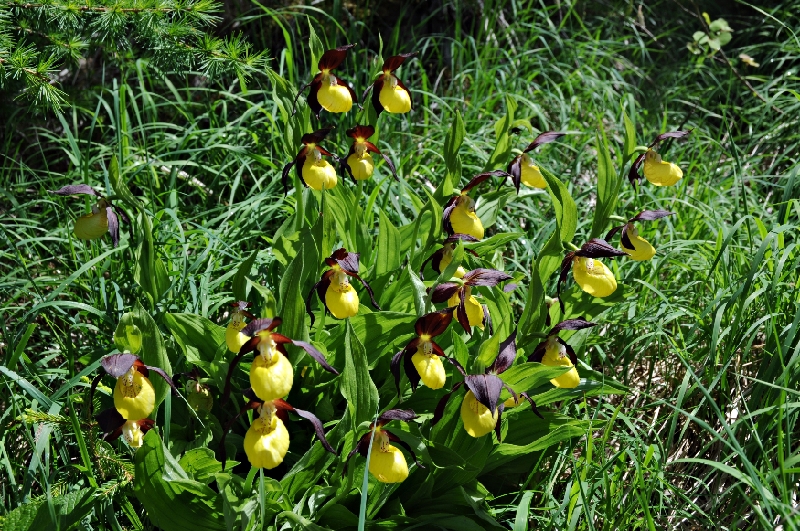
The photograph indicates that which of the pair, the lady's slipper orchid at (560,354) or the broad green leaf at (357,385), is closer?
the broad green leaf at (357,385)

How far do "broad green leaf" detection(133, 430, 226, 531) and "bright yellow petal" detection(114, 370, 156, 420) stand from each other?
0.16ft

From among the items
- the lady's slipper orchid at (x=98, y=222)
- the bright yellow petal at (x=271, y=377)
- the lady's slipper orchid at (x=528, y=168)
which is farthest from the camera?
the lady's slipper orchid at (x=528, y=168)

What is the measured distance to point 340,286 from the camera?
62.6 inches

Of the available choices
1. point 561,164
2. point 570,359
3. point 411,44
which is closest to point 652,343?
point 570,359

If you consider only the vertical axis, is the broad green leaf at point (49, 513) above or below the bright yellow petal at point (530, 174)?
below

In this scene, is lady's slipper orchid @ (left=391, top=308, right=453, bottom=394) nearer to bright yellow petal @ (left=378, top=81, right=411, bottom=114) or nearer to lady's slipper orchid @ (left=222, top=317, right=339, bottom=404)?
lady's slipper orchid @ (left=222, top=317, right=339, bottom=404)

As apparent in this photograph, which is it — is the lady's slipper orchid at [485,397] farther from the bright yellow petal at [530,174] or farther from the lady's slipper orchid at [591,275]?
the bright yellow petal at [530,174]

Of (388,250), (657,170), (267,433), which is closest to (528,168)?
A: (657,170)

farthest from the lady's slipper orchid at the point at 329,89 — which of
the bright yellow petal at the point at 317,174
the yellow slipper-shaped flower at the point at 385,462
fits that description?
the yellow slipper-shaped flower at the point at 385,462

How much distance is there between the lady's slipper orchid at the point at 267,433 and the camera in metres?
1.34

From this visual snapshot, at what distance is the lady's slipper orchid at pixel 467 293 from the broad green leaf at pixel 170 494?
0.61 meters

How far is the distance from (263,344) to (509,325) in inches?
26.6

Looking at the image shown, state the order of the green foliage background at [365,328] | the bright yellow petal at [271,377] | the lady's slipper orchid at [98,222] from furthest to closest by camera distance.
A: 1. the lady's slipper orchid at [98,222]
2. the green foliage background at [365,328]
3. the bright yellow petal at [271,377]

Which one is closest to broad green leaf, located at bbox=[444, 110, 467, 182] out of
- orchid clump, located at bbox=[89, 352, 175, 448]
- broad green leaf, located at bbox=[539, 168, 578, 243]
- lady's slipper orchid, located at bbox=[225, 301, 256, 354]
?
broad green leaf, located at bbox=[539, 168, 578, 243]
